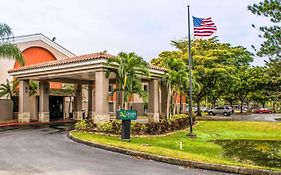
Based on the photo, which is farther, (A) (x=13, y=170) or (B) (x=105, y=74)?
(B) (x=105, y=74)

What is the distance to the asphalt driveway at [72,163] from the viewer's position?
10.1 m

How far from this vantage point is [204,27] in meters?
21.5

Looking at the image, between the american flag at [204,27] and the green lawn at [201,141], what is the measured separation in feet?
22.9

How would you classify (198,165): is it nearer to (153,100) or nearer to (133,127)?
(133,127)

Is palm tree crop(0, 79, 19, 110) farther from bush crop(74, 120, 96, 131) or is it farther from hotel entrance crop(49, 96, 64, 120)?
bush crop(74, 120, 96, 131)

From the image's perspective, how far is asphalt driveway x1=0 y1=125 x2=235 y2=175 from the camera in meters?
10.1

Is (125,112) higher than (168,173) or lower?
higher

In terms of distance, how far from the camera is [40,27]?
42969 mm

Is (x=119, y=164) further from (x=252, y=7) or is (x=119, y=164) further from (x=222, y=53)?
(x=222, y=53)

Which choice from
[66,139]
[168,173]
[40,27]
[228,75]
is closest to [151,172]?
[168,173]

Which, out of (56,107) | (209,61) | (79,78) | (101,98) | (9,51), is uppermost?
(209,61)

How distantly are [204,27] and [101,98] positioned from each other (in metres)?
8.24

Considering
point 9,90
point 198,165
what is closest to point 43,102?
point 9,90

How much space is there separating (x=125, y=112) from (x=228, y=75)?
2608cm
